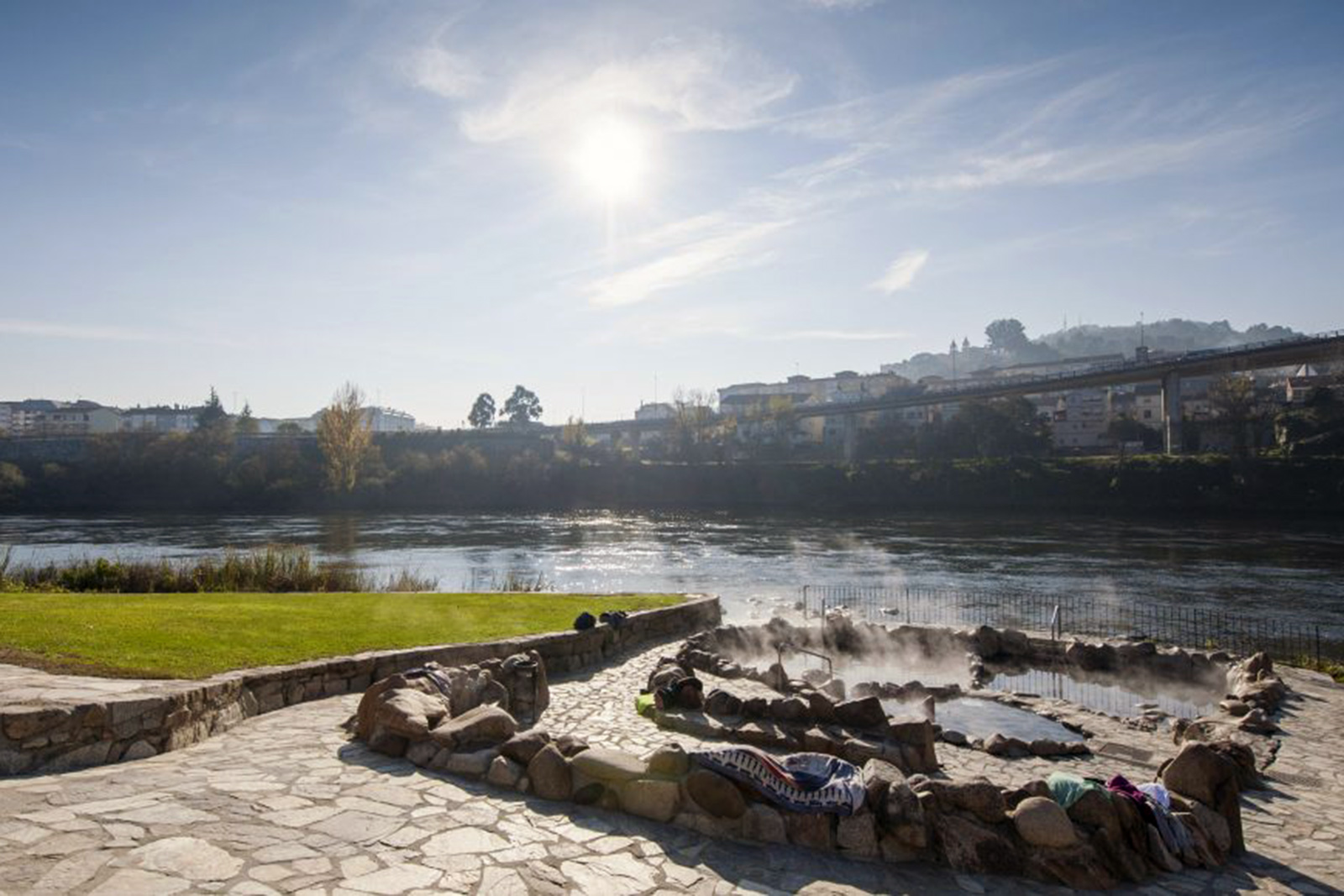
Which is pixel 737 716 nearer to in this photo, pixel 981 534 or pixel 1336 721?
pixel 1336 721

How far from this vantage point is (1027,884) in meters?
6.93

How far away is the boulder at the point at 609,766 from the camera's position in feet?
25.7

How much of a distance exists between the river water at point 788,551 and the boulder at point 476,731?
1847cm

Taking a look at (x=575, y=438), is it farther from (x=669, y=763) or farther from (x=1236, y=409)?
(x=669, y=763)

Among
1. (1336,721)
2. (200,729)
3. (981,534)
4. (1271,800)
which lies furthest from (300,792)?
(981,534)

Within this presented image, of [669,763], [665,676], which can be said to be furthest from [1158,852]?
[665,676]

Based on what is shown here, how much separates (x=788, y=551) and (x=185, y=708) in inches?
1599

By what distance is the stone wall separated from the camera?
781 centimetres

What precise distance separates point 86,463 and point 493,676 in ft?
321

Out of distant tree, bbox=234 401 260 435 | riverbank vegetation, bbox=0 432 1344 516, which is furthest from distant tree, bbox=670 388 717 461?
distant tree, bbox=234 401 260 435

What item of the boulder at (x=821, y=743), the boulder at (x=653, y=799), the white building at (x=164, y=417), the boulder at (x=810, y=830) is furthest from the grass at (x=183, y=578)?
the white building at (x=164, y=417)

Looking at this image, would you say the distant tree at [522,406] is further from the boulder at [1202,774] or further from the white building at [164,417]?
the boulder at [1202,774]

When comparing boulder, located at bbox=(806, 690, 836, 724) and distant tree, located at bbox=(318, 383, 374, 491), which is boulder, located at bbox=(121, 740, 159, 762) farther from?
distant tree, located at bbox=(318, 383, 374, 491)

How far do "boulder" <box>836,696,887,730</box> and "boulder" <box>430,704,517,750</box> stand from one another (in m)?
5.11
